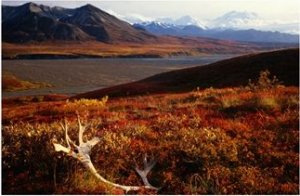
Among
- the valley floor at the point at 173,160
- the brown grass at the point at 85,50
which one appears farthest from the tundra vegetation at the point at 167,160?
the brown grass at the point at 85,50

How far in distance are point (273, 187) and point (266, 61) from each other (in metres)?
38.4

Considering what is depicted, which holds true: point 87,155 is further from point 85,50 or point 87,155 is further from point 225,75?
point 85,50

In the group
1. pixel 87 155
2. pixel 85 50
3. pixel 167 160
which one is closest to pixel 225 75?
pixel 167 160


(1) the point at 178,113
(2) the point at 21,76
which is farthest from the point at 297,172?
(2) the point at 21,76

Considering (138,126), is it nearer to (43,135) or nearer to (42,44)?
(43,135)

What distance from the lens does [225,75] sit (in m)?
44.0

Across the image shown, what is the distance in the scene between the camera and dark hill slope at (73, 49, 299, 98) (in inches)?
1574

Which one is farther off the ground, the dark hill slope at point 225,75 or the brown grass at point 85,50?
the dark hill slope at point 225,75

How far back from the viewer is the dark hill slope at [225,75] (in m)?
40.0

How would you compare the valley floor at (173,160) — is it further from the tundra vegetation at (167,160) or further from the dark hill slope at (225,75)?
the dark hill slope at (225,75)

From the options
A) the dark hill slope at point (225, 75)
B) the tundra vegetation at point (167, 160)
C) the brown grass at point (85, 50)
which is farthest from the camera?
the brown grass at point (85, 50)

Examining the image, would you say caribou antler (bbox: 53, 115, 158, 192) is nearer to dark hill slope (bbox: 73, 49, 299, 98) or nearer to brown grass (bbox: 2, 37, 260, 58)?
dark hill slope (bbox: 73, 49, 299, 98)

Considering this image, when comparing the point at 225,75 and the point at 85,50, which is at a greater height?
the point at 225,75

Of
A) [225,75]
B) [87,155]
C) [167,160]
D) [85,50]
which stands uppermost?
[87,155]
